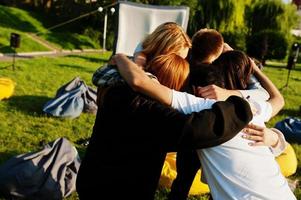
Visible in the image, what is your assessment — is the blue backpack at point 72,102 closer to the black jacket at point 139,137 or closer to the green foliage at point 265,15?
the black jacket at point 139,137

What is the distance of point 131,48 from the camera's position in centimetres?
903

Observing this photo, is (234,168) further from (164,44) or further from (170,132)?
(164,44)

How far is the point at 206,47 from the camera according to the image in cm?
252

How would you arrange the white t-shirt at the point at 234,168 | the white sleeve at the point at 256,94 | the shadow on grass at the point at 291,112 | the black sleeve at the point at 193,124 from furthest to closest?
the shadow on grass at the point at 291,112, the white sleeve at the point at 256,94, the white t-shirt at the point at 234,168, the black sleeve at the point at 193,124

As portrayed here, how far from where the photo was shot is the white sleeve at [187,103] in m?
1.80

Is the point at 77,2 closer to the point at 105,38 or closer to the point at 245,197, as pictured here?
the point at 105,38

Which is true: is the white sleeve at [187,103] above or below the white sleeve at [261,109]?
above

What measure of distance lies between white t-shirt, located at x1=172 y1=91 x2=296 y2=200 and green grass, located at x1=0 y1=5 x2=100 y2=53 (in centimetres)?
1746

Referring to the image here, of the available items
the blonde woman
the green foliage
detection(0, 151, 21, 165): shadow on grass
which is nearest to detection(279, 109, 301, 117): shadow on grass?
detection(0, 151, 21, 165): shadow on grass

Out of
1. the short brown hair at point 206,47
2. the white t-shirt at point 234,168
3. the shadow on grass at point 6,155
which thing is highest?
the short brown hair at point 206,47

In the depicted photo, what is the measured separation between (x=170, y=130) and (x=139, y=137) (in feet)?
0.52

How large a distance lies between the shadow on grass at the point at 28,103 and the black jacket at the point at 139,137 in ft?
19.6

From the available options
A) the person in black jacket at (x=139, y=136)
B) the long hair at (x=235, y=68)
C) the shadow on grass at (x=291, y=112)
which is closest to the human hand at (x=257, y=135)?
the person in black jacket at (x=139, y=136)

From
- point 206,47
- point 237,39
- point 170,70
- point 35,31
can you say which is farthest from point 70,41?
point 170,70
